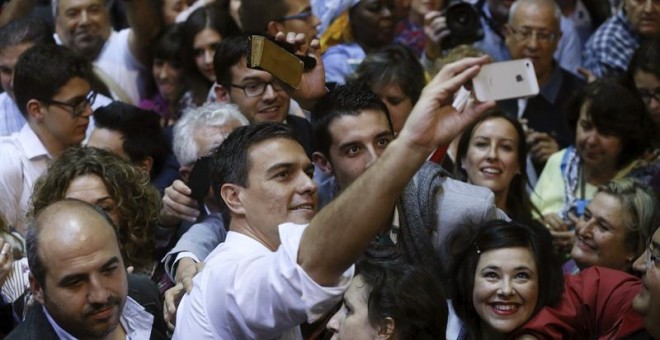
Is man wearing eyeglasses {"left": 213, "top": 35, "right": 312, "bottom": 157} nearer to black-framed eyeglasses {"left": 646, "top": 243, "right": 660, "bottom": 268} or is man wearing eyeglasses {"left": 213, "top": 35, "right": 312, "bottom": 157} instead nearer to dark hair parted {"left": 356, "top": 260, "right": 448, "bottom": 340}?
dark hair parted {"left": 356, "top": 260, "right": 448, "bottom": 340}

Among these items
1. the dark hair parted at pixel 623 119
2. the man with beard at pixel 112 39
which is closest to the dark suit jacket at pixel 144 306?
the dark hair parted at pixel 623 119

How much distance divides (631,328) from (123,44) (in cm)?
370

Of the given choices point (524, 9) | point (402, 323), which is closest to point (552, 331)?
point (402, 323)

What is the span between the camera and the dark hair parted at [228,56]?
17.5ft

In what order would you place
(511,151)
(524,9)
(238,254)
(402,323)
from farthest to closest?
(524,9) → (511,151) → (402,323) → (238,254)

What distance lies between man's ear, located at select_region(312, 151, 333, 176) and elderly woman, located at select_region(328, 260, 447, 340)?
2.64ft

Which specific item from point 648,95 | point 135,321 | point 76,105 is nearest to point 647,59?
point 648,95

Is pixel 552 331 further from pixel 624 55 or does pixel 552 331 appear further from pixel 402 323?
pixel 624 55

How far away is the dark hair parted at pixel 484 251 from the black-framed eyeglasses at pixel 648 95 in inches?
73.6

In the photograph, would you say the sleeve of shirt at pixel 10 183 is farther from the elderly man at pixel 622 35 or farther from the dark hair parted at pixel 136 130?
the elderly man at pixel 622 35

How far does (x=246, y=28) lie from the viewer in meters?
5.73

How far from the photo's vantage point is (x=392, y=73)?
569 cm

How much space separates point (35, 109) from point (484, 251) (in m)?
2.25

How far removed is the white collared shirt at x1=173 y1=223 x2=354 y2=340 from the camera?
285 cm
